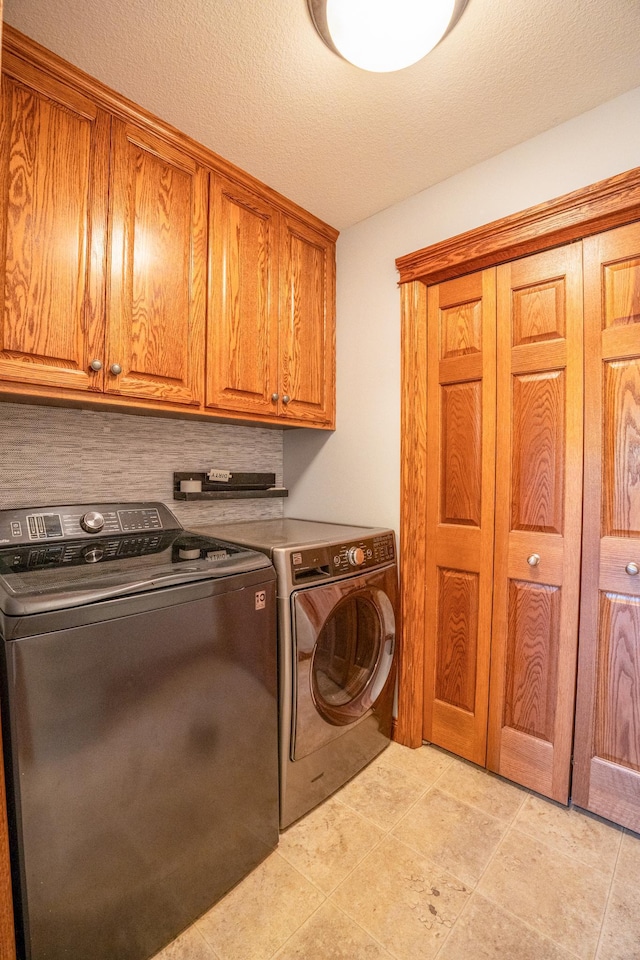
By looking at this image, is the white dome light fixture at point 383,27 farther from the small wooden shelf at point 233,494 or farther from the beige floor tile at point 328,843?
the beige floor tile at point 328,843

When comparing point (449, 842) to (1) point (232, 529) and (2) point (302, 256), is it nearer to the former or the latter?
(1) point (232, 529)

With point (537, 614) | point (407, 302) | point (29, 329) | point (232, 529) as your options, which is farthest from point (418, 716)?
point (29, 329)

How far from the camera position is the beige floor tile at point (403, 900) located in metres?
1.08

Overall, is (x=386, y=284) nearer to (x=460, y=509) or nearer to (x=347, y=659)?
(x=460, y=509)

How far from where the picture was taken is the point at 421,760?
1.77 metres

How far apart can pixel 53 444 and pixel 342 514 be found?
1.27m

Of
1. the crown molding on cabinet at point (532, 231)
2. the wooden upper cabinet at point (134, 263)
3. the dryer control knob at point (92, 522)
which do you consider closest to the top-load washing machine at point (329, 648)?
the dryer control knob at point (92, 522)

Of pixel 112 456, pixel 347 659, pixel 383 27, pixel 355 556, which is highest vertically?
pixel 383 27

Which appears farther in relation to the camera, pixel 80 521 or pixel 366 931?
pixel 80 521

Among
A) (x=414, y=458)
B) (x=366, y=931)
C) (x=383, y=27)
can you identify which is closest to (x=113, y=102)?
(x=383, y=27)

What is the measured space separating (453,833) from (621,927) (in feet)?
1.51

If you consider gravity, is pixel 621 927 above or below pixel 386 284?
below

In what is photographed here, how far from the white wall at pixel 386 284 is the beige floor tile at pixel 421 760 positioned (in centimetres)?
→ 99

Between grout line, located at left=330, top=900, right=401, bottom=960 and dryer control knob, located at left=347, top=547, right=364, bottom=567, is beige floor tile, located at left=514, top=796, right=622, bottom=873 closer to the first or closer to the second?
grout line, located at left=330, top=900, right=401, bottom=960
